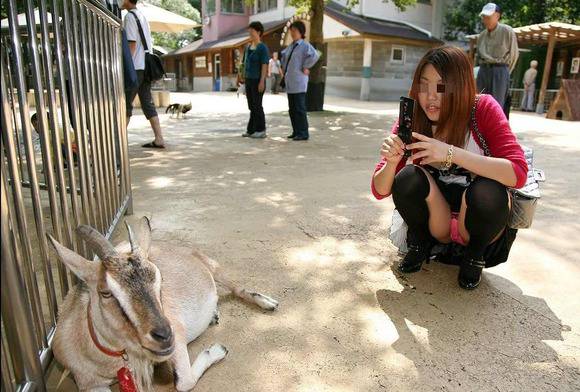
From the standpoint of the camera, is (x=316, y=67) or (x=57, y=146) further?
(x=316, y=67)

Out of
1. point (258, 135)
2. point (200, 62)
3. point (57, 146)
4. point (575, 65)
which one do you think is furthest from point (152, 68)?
point (200, 62)

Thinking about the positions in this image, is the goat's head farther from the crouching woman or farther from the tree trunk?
the tree trunk

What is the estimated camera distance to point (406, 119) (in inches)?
94.1

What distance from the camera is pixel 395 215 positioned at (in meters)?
2.98

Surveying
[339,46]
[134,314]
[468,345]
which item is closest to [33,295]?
[134,314]

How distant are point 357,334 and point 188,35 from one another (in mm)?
42864

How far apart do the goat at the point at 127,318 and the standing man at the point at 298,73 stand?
5.57 metres

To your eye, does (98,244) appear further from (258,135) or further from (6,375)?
(258,135)

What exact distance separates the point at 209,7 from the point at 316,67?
21.5 meters

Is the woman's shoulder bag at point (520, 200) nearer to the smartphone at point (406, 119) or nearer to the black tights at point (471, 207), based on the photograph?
the black tights at point (471, 207)

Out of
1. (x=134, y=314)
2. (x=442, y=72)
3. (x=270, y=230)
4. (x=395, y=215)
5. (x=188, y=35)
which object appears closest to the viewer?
(x=134, y=314)

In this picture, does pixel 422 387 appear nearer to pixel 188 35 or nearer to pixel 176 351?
pixel 176 351

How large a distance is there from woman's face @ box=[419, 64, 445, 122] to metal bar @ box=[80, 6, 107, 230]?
5.91 ft

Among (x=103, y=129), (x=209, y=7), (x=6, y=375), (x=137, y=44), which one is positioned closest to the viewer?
(x=6, y=375)
